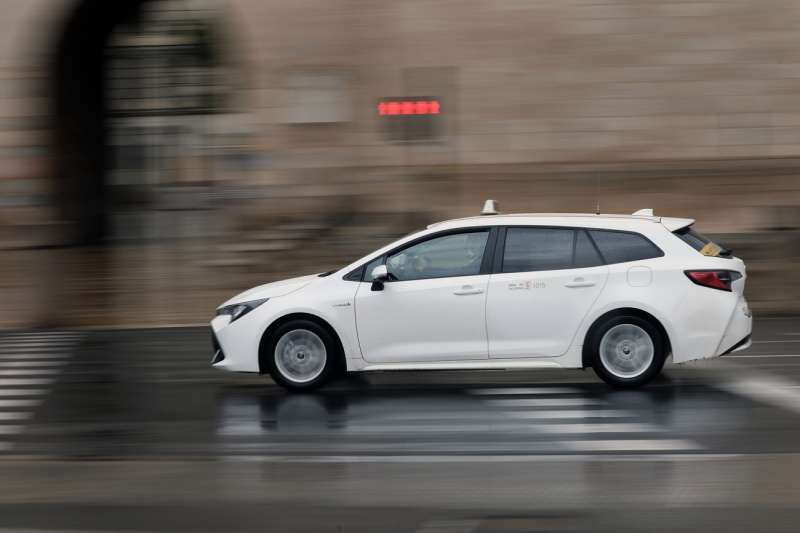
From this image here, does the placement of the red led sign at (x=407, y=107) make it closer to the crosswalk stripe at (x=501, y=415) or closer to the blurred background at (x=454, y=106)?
the blurred background at (x=454, y=106)

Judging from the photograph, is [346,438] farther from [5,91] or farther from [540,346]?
[5,91]

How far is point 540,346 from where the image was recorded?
10.0 metres

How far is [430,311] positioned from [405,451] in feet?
7.59

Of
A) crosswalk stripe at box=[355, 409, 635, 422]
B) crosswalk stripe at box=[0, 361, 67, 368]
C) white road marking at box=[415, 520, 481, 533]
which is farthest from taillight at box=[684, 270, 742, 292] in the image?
crosswalk stripe at box=[0, 361, 67, 368]

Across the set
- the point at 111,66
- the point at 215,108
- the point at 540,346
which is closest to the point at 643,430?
the point at 540,346

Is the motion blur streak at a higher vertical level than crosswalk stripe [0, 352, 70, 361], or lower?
higher

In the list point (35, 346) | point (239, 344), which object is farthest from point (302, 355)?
point (35, 346)

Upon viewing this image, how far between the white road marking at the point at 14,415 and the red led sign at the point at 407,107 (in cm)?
1073

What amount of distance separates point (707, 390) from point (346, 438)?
11.0ft

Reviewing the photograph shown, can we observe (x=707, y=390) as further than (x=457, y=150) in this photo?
No

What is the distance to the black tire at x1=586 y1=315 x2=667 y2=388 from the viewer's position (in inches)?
393

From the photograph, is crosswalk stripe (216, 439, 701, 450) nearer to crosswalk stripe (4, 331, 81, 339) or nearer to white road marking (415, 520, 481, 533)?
white road marking (415, 520, 481, 533)

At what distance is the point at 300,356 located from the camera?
33.7ft

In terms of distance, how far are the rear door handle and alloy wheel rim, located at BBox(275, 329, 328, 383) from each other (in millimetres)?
2062
